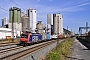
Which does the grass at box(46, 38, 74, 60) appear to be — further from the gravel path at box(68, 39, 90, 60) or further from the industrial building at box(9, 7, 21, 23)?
the industrial building at box(9, 7, 21, 23)

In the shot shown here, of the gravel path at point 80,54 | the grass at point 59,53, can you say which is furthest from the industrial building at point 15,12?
the grass at point 59,53

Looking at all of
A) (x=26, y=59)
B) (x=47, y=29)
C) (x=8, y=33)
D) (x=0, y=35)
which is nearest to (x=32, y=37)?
(x=26, y=59)

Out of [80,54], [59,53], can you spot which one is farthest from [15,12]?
[59,53]

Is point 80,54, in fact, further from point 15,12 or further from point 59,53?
point 15,12

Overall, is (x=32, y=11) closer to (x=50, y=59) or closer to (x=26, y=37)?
(x=26, y=37)

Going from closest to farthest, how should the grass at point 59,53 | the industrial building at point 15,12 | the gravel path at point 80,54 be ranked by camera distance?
the grass at point 59,53 → the gravel path at point 80,54 → the industrial building at point 15,12

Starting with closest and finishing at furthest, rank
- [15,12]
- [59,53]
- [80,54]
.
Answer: [59,53] → [80,54] → [15,12]

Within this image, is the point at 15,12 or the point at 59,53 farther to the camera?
the point at 15,12

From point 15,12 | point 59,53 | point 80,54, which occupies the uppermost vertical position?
point 15,12

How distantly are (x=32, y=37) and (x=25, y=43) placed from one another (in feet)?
9.83

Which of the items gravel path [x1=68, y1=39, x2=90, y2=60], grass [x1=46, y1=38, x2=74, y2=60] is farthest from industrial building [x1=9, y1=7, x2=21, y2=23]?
grass [x1=46, y1=38, x2=74, y2=60]

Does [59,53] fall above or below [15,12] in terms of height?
below

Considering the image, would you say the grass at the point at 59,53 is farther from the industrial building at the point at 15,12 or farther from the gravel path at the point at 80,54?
the industrial building at the point at 15,12

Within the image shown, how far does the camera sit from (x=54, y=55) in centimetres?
1301
